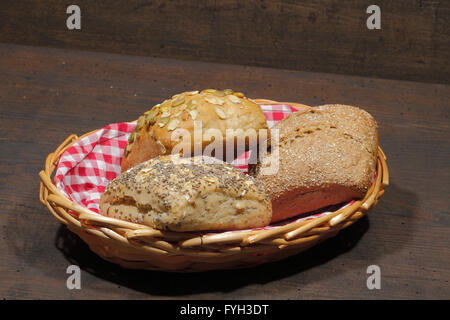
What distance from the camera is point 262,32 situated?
2330mm

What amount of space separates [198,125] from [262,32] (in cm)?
115

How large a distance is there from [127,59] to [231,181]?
1389mm

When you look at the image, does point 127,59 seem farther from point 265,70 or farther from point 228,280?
point 228,280

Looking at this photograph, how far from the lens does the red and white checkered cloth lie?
142 cm

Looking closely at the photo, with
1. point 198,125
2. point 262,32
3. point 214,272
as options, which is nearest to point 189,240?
point 214,272

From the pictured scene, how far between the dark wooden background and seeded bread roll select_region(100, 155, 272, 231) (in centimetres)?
122

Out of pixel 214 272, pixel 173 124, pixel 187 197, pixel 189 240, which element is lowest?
pixel 214 272

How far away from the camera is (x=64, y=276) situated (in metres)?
1.32

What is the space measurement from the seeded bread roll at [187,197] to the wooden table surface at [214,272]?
212 mm

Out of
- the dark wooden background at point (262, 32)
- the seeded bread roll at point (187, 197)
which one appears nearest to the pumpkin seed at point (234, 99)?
the seeded bread roll at point (187, 197)

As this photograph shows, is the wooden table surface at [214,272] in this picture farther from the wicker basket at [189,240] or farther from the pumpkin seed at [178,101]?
the pumpkin seed at [178,101]

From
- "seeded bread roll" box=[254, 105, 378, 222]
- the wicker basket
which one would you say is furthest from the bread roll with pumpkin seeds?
the wicker basket

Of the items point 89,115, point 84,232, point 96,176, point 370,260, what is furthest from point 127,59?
point 370,260

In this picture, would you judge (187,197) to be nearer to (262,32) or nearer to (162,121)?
(162,121)
